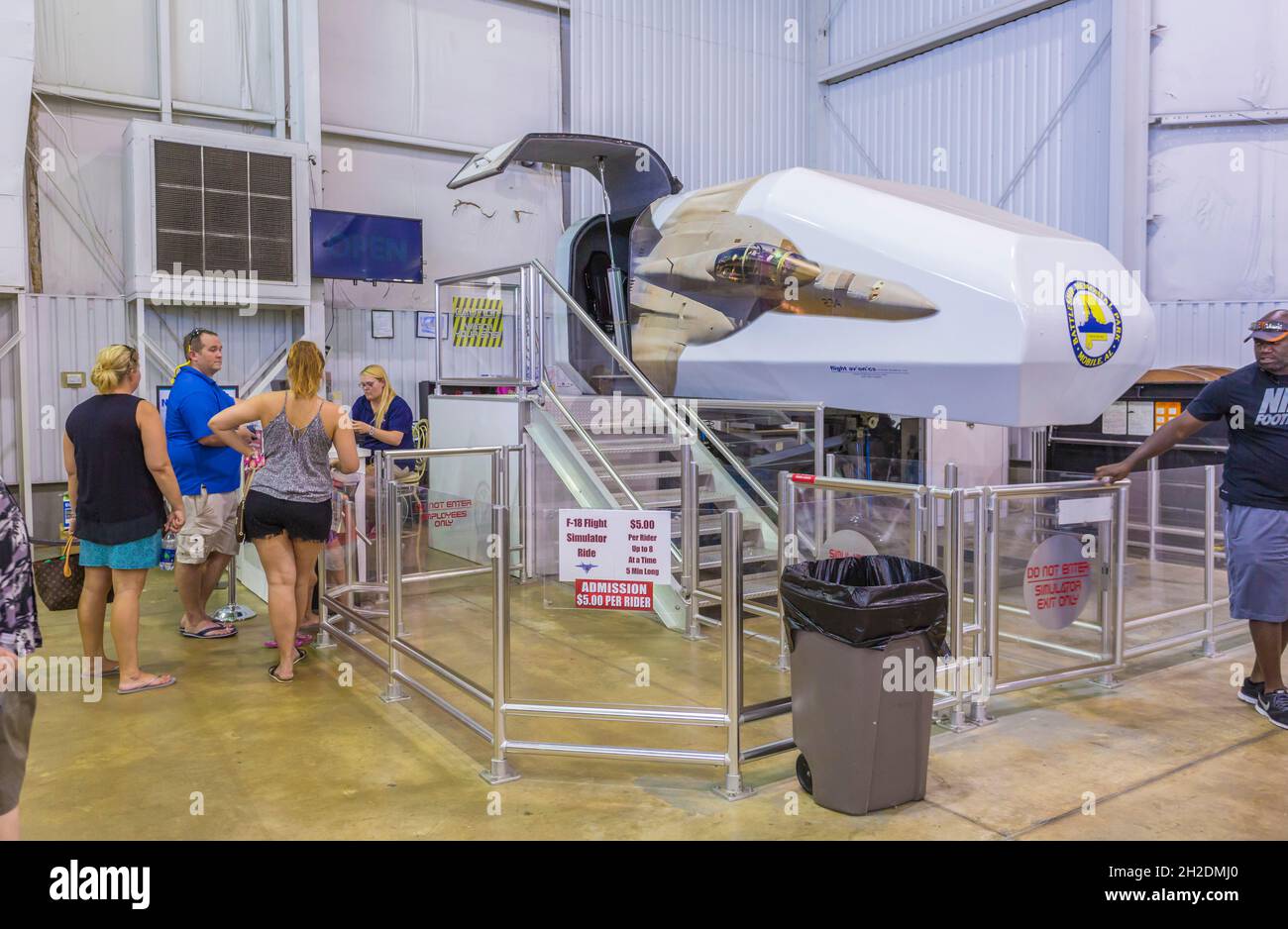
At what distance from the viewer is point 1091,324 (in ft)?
17.9

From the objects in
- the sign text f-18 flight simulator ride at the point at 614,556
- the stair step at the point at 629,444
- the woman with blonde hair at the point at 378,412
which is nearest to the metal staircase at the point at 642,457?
the stair step at the point at 629,444

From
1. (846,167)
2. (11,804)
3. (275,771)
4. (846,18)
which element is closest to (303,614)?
(275,771)

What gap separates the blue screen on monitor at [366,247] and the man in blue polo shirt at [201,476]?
15.1 feet

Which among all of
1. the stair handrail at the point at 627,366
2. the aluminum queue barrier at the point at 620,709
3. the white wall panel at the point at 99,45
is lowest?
the aluminum queue barrier at the point at 620,709

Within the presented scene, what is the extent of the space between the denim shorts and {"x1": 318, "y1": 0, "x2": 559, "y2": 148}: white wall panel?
7.21 m

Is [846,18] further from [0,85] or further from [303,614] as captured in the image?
[303,614]

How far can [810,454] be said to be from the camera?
273 inches

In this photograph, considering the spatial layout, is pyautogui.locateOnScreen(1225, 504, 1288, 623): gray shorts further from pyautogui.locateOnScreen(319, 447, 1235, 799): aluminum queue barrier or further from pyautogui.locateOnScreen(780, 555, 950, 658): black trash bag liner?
pyautogui.locateOnScreen(780, 555, 950, 658): black trash bag liner

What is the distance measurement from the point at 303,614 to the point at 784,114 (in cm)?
1113

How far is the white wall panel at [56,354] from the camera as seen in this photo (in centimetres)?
880

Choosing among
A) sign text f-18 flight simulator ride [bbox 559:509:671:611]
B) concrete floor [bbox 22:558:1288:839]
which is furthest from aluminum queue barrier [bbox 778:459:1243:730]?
sign text f-18 flight simulator ride [bbox 559:509:671:611]

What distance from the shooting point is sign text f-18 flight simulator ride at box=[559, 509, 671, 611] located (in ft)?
12.0

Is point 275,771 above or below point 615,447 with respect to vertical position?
below

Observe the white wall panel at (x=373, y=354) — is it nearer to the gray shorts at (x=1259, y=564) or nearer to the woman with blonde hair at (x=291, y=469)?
the woman with blonde hair at (x=291, y=469)
